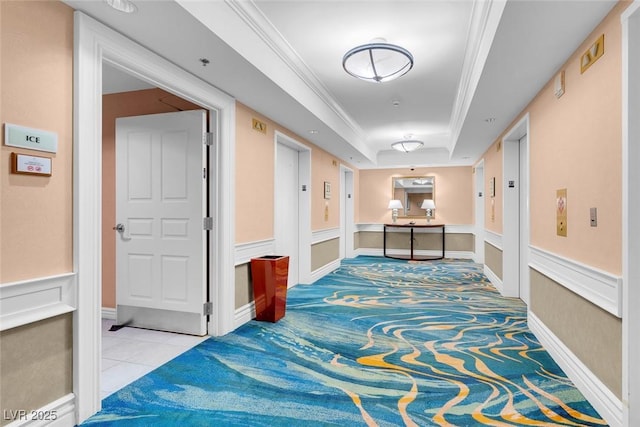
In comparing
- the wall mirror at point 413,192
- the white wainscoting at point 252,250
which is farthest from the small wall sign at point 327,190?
the wall mirror at point 413,192

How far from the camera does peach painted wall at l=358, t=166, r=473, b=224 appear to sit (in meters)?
9.19

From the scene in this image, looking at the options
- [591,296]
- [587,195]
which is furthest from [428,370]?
[587,195]

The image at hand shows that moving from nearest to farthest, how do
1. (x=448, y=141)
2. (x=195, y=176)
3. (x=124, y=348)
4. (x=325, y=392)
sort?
(x=325, y=392) → (x=124, y=348) → (x=195, y=176) → (x=448, y=141)

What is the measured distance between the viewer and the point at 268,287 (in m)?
3.88

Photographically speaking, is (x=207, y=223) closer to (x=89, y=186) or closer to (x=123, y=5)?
(x=89, y=186)

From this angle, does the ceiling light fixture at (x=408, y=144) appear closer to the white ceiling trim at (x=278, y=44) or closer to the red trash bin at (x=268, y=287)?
the white ceiling trim at (x=278, y=44)

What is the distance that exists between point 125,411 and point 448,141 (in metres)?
7.44

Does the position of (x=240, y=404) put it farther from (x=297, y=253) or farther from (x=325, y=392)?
(x=297, y=253)

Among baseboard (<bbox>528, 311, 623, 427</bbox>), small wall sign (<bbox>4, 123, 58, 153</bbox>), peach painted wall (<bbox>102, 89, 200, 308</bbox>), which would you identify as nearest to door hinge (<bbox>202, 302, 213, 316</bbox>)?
peach painted wall (<bbox>102, 89, 200, 308</bbox>)

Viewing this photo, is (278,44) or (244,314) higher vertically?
(278,44)

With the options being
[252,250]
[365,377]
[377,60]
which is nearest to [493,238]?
[377,60]

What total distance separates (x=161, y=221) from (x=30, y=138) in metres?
1.82

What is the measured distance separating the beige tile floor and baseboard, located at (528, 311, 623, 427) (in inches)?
116

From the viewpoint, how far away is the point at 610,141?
2.05 meters
